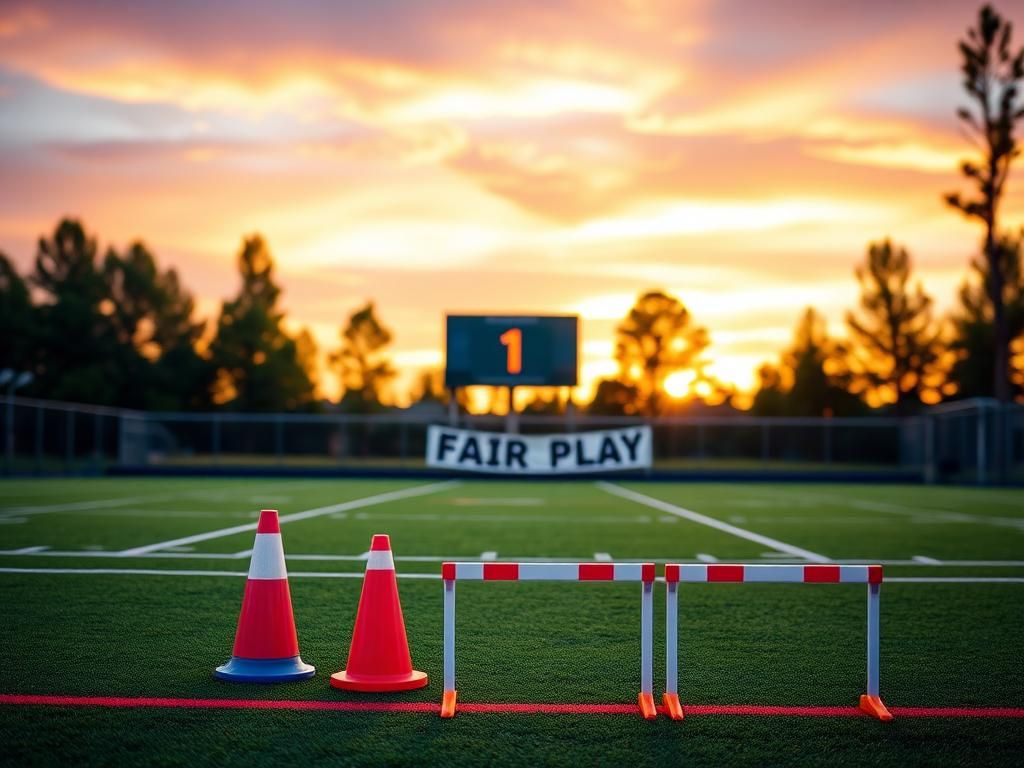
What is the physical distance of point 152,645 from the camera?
6.93 metres

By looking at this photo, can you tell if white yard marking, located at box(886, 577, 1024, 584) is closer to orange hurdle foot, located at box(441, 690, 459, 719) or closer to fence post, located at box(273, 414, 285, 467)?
orange hurdle foot, located at box(441, 690, 459, 719)

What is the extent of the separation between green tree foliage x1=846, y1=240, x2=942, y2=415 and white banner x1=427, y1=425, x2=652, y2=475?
6443cm

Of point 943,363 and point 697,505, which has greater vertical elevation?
point 943,363

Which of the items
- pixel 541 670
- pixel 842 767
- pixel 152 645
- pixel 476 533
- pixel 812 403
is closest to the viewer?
pixel 842 767

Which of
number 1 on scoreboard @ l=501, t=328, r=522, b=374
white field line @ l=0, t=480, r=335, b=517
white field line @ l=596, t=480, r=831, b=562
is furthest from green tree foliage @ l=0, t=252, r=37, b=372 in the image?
white field line @ l=596, t=480, r=831, b=562

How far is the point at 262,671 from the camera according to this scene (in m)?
5.97

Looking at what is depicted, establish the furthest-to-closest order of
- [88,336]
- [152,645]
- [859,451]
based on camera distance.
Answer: [88,336], [859,451], [152,645]

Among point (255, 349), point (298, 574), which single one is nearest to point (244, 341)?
point (255, 349)

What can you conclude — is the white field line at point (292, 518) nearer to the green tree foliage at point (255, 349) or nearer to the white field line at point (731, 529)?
the white field line at point (731, 529)

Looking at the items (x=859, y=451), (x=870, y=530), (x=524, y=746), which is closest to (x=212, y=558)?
(x=524, y=746)

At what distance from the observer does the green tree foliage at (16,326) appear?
69.4 metres

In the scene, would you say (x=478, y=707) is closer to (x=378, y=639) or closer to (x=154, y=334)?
(x=378, y=639)

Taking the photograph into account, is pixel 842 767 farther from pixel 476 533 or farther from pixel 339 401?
pixel 339 401

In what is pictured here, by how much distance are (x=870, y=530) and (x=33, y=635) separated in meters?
12.8
